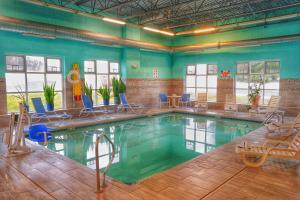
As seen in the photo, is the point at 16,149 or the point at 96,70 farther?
the point at 96,70

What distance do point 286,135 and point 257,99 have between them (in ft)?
11.5

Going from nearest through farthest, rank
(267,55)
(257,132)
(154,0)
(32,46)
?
(257,132)
(32,46)
(154,0)
(267,55)

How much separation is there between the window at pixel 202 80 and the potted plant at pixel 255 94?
6.42 ft

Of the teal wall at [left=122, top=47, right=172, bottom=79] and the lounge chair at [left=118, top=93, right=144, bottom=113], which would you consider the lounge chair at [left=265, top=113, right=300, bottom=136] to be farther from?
the teal wall at [left=122, top=47, right=172, bottom=79]

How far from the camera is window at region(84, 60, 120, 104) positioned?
10042mm

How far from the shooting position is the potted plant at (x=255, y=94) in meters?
9.49

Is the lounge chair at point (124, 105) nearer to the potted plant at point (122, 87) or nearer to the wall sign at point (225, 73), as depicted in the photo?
the potted plant at point (122, 87)

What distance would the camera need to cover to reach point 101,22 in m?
9.97

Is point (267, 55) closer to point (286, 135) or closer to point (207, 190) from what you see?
point (286, 135)

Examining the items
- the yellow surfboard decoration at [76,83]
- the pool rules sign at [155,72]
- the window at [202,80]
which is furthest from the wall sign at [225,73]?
the yellow surfboard decoration at [76,83]

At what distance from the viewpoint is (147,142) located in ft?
21.1

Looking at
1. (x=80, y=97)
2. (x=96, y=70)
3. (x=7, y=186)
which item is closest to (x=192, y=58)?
(x=96, y=70)

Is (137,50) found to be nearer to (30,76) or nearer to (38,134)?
(30,76)

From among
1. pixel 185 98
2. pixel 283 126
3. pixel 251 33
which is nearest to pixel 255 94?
pixel 251 33
